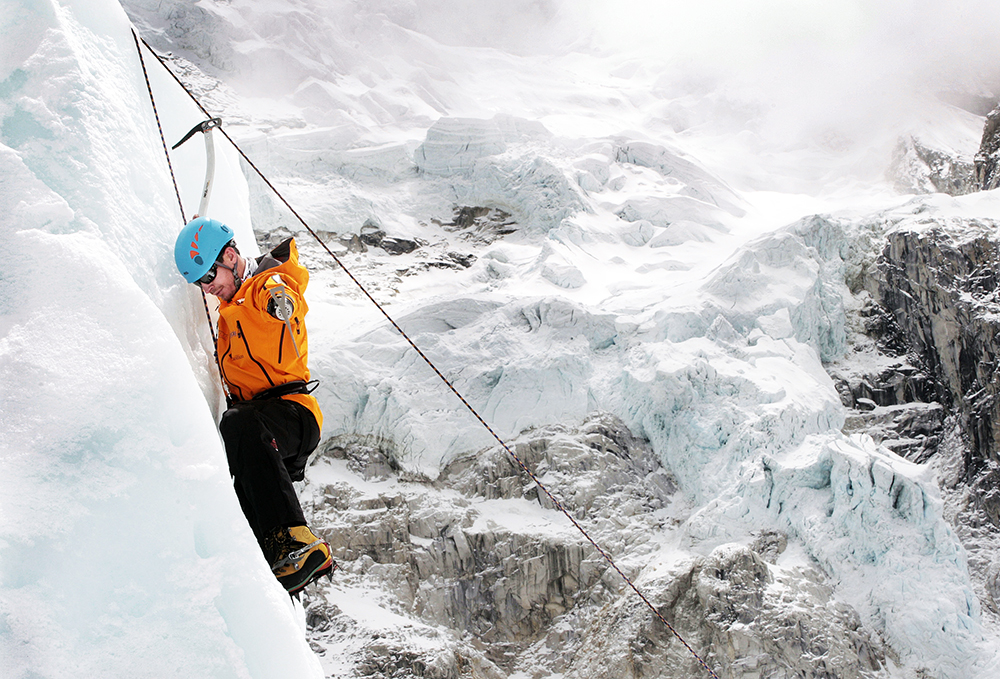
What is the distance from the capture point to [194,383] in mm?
1754

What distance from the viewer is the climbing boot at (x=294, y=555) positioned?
6.42ft

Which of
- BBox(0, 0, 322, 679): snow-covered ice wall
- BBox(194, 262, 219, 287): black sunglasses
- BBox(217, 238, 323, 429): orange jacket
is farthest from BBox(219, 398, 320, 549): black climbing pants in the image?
BBox(194, 262, 219, 287): black sunglasses

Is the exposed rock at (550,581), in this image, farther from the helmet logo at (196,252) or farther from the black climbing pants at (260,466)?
the helmet logo at (196,252)

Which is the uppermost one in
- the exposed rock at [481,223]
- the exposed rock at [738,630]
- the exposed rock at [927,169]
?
the exposed rock at [927,169]

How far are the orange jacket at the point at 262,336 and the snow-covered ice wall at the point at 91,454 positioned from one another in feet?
1.47

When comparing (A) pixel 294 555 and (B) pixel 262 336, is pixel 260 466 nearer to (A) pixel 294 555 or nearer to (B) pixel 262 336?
(A) pixel 294 555

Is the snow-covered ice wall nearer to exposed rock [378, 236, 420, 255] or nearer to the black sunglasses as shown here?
the black sunglasses

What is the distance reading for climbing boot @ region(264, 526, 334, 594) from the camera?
6.42 feet

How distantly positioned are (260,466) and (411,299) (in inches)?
649

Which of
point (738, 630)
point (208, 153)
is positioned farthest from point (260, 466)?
point (738, 630)

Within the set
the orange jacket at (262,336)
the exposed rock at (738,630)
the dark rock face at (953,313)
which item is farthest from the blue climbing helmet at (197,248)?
the dark rock face at (953,313)

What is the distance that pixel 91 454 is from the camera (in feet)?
5.10

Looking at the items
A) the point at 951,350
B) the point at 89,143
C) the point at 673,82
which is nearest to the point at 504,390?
the point at 951,350

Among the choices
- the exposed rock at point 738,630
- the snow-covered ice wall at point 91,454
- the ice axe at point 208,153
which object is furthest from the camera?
the exposed rock at point 738,630
